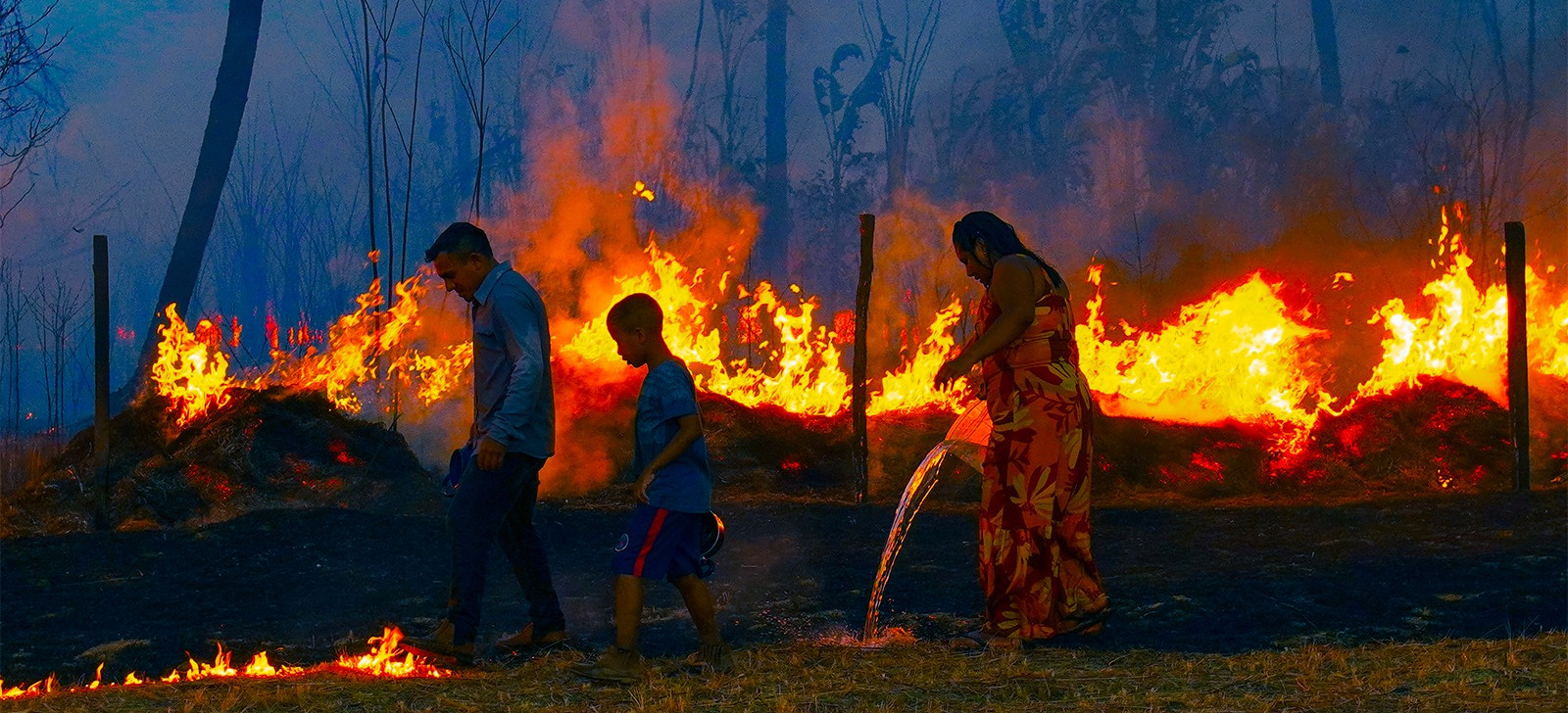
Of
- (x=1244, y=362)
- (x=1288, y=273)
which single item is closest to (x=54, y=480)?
(x=1244, y=362)

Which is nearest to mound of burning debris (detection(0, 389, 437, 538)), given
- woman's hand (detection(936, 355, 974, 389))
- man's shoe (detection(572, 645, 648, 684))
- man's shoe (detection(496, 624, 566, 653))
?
man's shoe (detection(496, 624, 566, 653))

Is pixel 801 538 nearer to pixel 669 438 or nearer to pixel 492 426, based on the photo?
pixel 492 426

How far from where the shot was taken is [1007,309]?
18.0 ft

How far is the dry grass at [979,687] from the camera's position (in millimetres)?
4543

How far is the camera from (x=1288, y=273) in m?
22.3

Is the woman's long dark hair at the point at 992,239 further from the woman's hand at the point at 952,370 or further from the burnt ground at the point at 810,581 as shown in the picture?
the burnt ground at the point at 810,581

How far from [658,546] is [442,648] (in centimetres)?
99

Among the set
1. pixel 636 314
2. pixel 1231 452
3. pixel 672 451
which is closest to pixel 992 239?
pixel 636 314

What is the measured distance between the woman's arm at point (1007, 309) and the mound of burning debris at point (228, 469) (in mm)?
7761

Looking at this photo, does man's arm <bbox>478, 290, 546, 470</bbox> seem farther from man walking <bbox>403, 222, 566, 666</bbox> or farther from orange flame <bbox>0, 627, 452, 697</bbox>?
orange flame <bbox>0, 627, 452, 697</bbox>

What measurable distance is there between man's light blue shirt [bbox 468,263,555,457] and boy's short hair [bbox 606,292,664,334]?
1.53 ft

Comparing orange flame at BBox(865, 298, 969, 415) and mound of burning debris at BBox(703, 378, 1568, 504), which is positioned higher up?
orange flame at BBox(865, 298, 969, 415)

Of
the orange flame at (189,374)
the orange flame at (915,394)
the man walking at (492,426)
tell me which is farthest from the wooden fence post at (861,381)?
the man walking at (492,426)

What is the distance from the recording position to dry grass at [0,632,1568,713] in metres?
4.54
